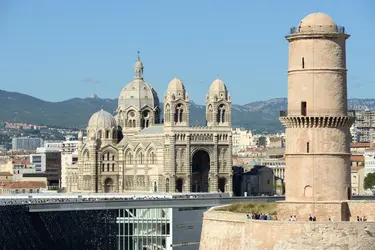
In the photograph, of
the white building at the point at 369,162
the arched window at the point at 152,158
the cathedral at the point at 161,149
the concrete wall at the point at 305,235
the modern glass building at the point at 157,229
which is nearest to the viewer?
the concrete wall at the point at 305,235

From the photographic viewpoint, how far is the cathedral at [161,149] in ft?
538

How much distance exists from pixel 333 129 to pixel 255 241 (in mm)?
7541

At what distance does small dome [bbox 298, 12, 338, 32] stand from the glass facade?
120ft

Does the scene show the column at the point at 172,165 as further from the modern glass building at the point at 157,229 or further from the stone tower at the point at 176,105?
the modern glass building at the point at 157,229

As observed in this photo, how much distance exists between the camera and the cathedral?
6452 inches

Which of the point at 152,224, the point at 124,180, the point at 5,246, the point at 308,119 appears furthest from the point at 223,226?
the point at 124,180

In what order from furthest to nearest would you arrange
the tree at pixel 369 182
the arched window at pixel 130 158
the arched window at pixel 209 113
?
1. the arched window at pixel 130 158
2. the tree at pixel 369 182
3. the arched window at pixel 209 113

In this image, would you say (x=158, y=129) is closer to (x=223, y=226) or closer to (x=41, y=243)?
(x=41, y=243)

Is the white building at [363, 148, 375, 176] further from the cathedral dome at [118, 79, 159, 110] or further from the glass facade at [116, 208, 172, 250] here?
the glass facade at [116, 208, 172, 250]

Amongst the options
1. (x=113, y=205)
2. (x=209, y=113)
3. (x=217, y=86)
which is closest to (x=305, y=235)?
(x=113, y=205)

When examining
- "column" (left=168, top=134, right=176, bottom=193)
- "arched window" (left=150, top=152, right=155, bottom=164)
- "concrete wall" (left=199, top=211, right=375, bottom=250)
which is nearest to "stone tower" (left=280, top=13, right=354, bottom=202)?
"concrete wall" (left=199, top=211, right=375, bottom=250)

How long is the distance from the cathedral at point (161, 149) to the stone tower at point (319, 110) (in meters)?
97.1

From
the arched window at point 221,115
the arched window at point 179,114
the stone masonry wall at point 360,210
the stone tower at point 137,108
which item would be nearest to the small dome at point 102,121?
the stone tower at point 137,108

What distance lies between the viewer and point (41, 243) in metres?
95.1
